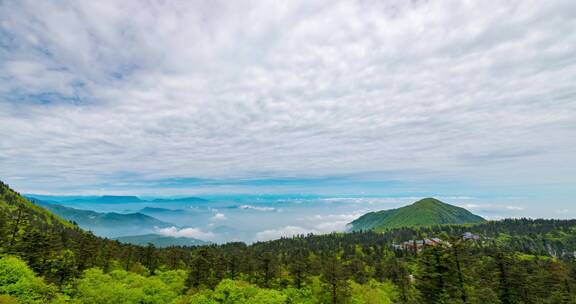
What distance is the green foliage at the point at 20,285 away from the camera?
3172 centimetres

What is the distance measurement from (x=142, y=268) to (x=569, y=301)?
4136 inches

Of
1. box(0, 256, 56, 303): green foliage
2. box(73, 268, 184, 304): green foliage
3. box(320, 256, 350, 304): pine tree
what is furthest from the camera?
box(320, 256, 350, 304): pine tree

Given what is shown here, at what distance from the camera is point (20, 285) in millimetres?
32531

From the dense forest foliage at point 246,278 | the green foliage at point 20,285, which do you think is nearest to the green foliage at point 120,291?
the dense forest foliage at point 246,278

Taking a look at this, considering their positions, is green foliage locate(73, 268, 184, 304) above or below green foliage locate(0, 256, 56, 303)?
below

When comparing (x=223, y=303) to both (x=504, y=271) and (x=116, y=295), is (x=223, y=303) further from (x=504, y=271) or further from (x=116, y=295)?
(x=504, y=271)

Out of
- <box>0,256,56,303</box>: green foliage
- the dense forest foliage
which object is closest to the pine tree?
the dense forest foliage

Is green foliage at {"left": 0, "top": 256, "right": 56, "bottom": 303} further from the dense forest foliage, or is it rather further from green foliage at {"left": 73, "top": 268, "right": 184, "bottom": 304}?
green foliage at {"left": 73, "top": 268, "right": 184, "bottom": 304}

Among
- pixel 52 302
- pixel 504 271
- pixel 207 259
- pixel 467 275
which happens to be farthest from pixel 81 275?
pixel 504 271

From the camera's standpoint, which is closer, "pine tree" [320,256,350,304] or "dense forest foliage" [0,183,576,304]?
"dense forest foliage" [0,183,576,304]

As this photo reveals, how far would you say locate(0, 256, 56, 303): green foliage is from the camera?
31719 millimetres

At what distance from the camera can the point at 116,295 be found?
42.6m

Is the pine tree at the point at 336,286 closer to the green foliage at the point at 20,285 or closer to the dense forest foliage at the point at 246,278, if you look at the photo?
the dense forest foliage at the point at 246,278

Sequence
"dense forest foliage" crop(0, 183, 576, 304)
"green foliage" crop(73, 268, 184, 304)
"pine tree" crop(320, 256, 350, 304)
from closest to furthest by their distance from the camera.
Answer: "dense forest foliage" crop(0, 183, 576, 304) → "green foliage" crop(73, 268, 184, 304) → "pine tree" crop(320, 256, 350, 304)
